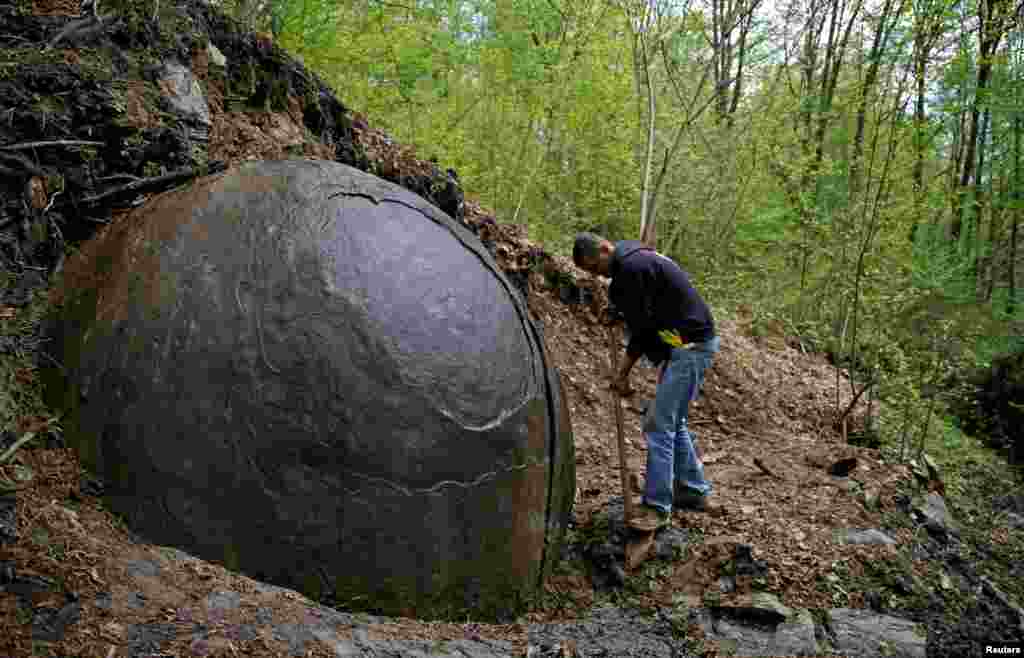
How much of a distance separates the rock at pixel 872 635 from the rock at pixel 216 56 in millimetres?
5460

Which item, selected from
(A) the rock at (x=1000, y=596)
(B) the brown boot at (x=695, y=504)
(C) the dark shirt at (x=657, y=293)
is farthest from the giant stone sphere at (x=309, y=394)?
(A) the rock at (x=1000, y=596)

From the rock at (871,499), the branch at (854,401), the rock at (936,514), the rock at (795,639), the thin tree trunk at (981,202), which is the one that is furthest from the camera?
the thin tree trunk at (981,202)

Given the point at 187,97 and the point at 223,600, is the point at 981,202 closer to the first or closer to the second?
the point at 187,97

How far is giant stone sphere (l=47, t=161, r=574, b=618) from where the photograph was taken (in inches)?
109

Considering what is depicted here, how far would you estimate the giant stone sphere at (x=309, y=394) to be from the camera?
9.10 feet

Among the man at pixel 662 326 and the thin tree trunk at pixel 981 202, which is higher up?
the thin tree trunk at pixel 981 202

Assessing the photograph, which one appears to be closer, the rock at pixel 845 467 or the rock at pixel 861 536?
the rock at pixel 861 536

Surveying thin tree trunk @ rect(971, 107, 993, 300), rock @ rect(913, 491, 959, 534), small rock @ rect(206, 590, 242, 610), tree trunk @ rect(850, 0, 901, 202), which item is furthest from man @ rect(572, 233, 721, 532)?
thin tree trunk @ rect(971, 107, 993, 300)

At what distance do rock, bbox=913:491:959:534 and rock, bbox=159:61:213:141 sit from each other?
5733 millimetres

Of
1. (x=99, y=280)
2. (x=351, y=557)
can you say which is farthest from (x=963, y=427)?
(x=99, y=280)

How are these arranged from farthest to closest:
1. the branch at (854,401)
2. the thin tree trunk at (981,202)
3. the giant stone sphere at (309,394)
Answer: the thin tree trunk at (981,202), the branch at (854,401), the giant stone sphere at (309,394)

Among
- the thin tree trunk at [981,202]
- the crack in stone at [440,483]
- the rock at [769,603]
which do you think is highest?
the thin tree trunk at [981,202]

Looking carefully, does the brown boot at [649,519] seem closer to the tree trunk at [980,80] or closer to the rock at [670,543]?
the rock at [670,543]

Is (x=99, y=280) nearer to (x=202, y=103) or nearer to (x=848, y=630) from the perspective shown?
(x=202, y=103)
